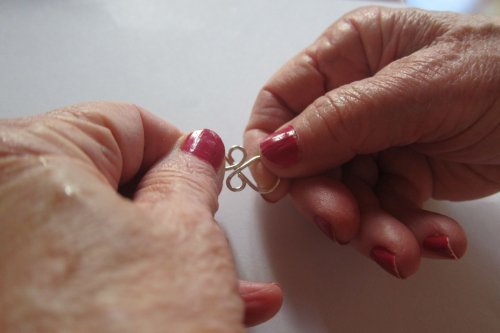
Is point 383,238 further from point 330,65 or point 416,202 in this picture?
point 330,65

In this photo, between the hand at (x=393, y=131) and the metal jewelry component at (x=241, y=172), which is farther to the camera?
the metal jewelry component at (x=241, y=172)

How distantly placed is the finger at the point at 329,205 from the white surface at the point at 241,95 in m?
0.08

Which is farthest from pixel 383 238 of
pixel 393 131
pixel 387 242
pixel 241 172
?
pixel 241 172

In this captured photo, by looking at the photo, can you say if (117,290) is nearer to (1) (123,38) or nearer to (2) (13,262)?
(2) (13,262)

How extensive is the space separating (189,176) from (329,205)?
0.81ft

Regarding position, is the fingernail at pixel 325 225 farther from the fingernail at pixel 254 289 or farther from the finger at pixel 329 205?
the fingernail at pixel 254 289

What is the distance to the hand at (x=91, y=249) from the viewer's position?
33 centimetres

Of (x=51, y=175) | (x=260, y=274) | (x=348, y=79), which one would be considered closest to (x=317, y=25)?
(x=348, y=79)

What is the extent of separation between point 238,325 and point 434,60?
1.60 feet

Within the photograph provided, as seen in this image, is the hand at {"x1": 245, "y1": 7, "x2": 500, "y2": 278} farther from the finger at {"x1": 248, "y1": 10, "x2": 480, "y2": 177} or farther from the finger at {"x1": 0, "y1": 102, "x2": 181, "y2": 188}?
the finger at {"x1": 0, "y1": 102, "x2": 181, "y2": 188}

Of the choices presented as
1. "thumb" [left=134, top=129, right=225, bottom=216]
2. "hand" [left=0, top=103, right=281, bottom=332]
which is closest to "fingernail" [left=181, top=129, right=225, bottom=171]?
"thumb" [left=134, top=129, right=225, bottom=216]

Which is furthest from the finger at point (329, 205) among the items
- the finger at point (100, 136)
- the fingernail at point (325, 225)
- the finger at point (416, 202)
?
the finger at point (100, 136)

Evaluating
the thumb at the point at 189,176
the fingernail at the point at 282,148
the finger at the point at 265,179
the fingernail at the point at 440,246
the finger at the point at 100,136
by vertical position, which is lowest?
the fingernail at the point at 440,246

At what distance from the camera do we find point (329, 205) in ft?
2.11
